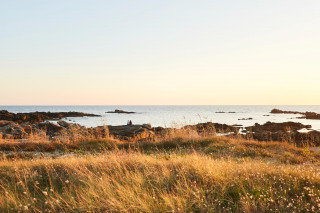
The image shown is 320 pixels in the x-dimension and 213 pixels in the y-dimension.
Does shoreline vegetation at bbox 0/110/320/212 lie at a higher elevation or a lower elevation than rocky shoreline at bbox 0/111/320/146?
higher

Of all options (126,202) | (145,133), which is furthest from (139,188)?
(145,133)

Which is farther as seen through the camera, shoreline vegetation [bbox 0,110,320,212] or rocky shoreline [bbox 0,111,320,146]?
rocky shoreline [bbox 0,111,320,146]

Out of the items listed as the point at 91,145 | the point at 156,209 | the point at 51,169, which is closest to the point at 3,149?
the point at 91,145

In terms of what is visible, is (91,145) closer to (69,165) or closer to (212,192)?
(69,165)

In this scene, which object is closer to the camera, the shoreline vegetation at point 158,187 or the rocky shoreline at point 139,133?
the shoreline vegetation at point 158,187

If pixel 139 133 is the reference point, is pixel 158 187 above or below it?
above

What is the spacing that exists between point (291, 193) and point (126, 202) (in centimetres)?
358

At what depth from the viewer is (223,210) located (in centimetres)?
455

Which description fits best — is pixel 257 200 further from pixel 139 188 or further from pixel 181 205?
pixel 139 188

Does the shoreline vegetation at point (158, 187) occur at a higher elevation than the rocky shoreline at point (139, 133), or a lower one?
higher

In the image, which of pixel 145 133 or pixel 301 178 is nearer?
pixel 301 178

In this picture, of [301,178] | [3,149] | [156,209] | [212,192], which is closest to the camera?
[156,209]

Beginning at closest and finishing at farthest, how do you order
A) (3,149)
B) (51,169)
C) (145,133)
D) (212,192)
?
(212,192) → (51,169) → (3,149) → (145,133)

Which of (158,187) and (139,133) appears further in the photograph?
(139,133)
